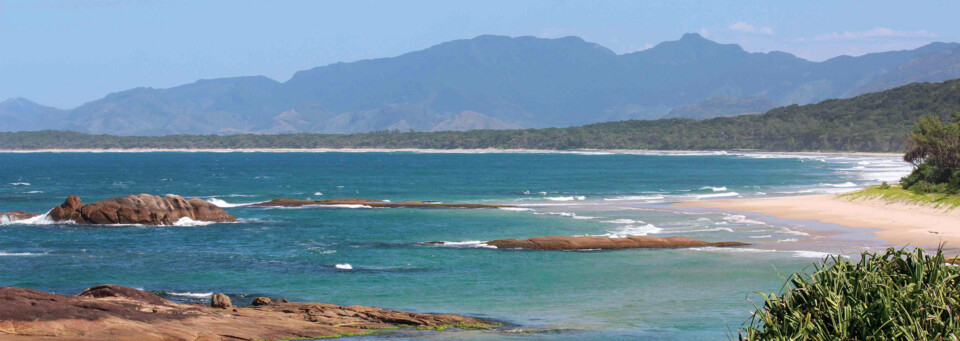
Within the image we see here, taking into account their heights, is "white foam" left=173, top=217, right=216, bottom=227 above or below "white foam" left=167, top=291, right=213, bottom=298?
below

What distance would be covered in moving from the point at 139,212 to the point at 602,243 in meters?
26.1

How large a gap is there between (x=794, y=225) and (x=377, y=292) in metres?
27.6

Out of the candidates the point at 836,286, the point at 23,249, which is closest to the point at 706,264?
the point at 836,286

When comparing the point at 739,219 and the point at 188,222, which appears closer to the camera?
the point at 188,222

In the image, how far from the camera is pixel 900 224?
47906 mm

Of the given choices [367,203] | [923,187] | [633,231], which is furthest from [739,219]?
[367,203]

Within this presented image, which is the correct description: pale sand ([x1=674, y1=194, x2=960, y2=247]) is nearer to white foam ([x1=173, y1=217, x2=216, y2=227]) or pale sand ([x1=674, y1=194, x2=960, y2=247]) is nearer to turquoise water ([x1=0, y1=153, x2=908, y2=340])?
turquoise water ([x1=0, y1=153, x2=908, y2=340])

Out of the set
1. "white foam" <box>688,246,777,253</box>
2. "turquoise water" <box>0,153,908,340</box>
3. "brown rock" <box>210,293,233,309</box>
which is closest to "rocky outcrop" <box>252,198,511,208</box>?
"turquoise water" <box>0,153,908,340</box>

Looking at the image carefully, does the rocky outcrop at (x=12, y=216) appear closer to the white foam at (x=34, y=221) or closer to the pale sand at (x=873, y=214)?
the white foam at (x=34, y=221)

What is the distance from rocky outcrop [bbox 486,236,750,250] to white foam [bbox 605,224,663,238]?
3.03 meters

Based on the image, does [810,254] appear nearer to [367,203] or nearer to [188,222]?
[188,222]

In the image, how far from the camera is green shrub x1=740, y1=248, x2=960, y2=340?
13906 mm

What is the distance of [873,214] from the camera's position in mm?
53375

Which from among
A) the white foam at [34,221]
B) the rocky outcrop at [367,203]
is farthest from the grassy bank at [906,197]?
the white foam at [34,221]
